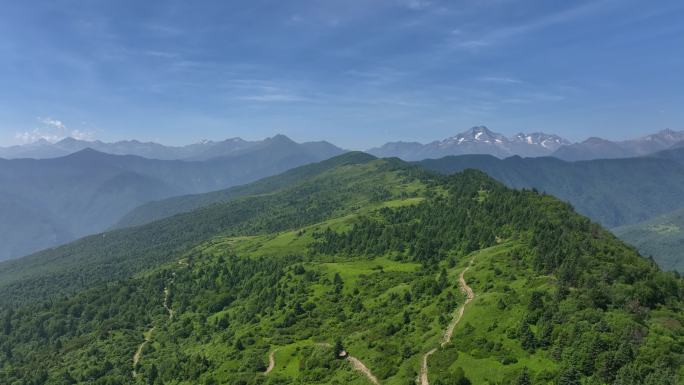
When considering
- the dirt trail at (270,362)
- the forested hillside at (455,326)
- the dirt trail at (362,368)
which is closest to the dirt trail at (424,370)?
the forested hillside at (455,326)

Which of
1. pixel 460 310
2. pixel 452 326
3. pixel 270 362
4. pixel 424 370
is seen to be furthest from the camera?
pixel 270 362

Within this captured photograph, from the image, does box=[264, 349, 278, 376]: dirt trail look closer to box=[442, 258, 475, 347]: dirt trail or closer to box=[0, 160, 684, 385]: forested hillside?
box=[0, 160, 684, 385]: forested hillside

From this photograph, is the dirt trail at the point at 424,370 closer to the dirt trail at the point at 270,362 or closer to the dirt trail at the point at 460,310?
the dirt trail at the point at 460,310

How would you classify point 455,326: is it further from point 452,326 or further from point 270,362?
point 270,362

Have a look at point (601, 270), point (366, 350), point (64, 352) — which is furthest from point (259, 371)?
point (64, 352)

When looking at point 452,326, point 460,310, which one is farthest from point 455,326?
point 460,310

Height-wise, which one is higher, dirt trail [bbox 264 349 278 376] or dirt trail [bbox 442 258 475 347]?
dirt trail [bbox 442 258 475 347]

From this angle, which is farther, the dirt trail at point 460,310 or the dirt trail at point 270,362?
the dirt trail at point 270,362

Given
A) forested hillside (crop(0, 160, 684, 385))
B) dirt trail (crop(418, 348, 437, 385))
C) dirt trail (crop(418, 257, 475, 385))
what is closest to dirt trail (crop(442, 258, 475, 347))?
dirt trail (crop(418, 257, 475, 385))

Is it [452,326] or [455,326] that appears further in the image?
[452,326]
